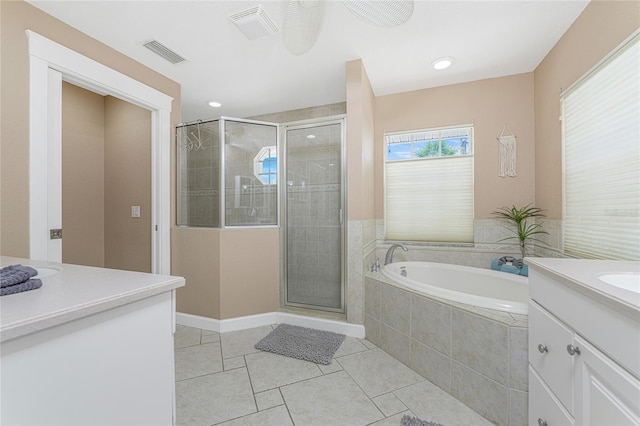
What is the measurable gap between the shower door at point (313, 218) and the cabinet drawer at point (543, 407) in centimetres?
156

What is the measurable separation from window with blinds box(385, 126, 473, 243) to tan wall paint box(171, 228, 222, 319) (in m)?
1.85

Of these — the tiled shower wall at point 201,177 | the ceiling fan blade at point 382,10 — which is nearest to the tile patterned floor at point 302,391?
the tiled shower wall at point 201,177

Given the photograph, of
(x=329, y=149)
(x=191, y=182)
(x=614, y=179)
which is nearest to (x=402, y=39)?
(x=329, y=149)

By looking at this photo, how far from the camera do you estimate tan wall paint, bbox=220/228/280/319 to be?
7.89 ft

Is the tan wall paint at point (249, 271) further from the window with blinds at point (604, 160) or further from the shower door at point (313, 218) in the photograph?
the window with blinds at point (604, 160)

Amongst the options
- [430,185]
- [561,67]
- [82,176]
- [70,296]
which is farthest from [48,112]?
[561,67]

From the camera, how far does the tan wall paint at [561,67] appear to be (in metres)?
1.43

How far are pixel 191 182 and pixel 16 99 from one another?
4.17 feet

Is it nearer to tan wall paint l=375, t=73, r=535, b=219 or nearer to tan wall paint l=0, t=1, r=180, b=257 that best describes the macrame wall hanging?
tan wall paint l=375, t=73, r=535, b=219

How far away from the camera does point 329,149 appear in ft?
8.58

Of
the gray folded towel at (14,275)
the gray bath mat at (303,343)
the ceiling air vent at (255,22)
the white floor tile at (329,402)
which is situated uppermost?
the ceiling air vent at (255,22)

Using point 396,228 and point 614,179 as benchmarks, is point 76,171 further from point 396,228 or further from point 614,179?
point 614,179

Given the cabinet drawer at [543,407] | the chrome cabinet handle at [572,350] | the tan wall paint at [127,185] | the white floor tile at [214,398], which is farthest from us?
the tan wall paint at [127,185]

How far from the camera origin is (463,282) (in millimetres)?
2438
